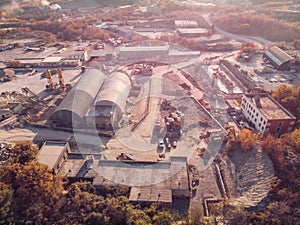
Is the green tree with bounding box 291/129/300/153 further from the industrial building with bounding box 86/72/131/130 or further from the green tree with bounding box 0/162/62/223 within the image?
the green tree with bounding box 0/162/62/223

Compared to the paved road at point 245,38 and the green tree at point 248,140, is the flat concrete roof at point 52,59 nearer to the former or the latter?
the green tree at point 248,140

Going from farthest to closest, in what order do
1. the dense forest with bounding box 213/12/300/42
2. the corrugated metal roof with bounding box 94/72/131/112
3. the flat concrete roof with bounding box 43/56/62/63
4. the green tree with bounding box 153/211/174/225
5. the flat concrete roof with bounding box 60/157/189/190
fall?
the dense forest with bounding box 213/12/300/42
the flat concrete roof with bounding box 43/56/62/63
the corrugated metal roof with bounding box 94/72/131/112
the flat concrete roof with bounding box 60/157/189/190
the green tree with bounding box 153/211/174/225

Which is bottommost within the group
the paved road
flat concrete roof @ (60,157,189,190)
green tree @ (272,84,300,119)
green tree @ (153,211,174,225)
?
the paved road

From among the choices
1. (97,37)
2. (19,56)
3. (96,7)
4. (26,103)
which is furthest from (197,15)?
(26,103)

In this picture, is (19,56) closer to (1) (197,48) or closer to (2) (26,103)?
(2) (26,103)

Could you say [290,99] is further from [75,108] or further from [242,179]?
[75,108]

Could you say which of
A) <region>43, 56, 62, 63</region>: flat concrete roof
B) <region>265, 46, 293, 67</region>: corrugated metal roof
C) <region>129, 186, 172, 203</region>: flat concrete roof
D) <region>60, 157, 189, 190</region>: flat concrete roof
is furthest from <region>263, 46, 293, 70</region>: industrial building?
<region>43, 56, 62, 63</region>: flat concrete roof
